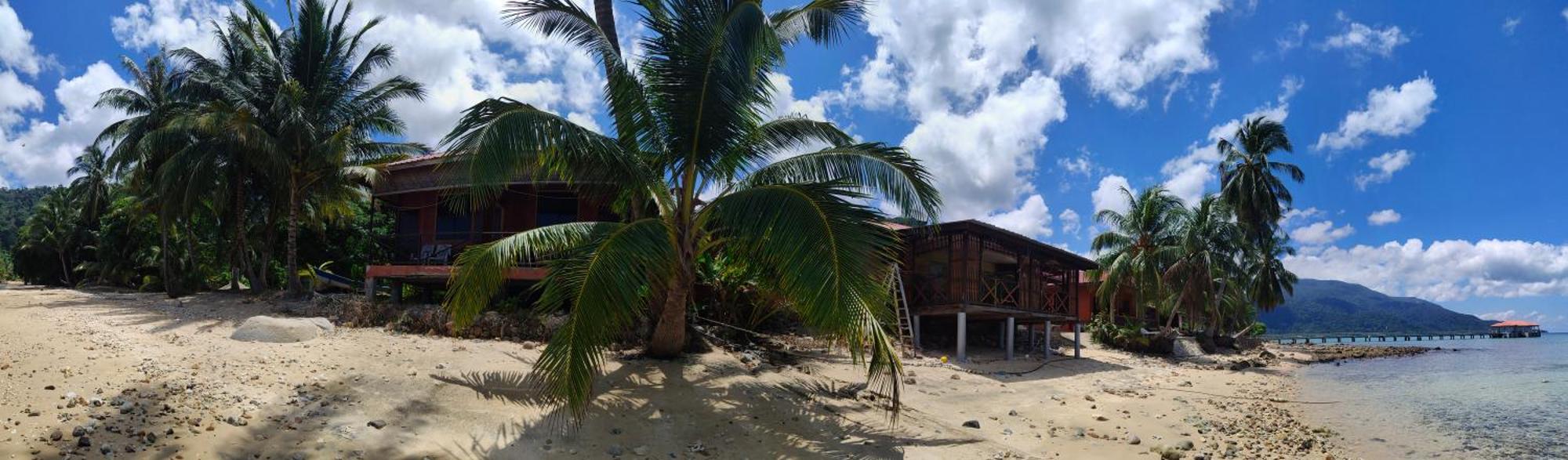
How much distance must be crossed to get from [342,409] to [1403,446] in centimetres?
1337

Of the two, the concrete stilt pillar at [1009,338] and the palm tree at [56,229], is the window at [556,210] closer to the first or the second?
the concrete stilt pillar at [1009,338]

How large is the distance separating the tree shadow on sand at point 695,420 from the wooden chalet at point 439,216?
6613 millimetres

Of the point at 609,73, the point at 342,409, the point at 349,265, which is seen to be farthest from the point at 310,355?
the point at 349,265

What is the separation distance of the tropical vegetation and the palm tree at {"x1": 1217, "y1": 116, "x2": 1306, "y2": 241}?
1.4 inches

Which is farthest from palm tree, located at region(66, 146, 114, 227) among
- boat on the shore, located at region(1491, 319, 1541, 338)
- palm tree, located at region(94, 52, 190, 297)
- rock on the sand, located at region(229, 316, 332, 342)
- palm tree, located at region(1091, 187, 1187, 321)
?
boat on the shore, located at region(1491, 319, 1541, 338)

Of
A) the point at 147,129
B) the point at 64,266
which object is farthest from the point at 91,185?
the point at 147,129

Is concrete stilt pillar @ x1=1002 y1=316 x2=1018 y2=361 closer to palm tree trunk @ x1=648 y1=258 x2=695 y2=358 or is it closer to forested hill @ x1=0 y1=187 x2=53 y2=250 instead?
palm tree trunk @ x1=648 y1=258 x2=695 y2=358

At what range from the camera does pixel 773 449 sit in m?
7.95

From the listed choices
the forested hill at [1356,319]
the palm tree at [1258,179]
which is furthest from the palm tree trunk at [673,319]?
the forested hill at [1356,319]

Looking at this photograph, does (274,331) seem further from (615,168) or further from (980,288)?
(980,288)

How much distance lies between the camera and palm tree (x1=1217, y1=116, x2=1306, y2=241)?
36281 mm

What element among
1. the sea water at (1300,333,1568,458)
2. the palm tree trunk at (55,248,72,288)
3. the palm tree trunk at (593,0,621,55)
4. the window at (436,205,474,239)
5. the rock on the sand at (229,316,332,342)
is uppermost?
the palm tree trunk at (593,0,621,55)

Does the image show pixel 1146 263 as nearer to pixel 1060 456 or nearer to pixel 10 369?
pixel 1060 456

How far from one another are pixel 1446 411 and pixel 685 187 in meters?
14.9
